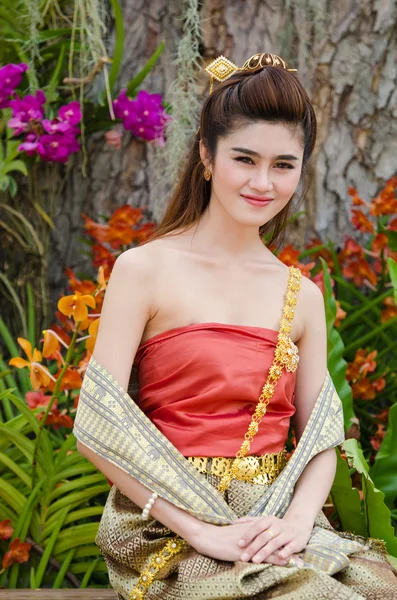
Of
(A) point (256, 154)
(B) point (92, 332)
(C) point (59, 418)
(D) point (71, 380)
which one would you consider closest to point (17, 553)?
(C) point (59, 418)

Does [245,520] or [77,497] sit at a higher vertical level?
[245,520]

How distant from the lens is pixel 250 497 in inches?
74.9

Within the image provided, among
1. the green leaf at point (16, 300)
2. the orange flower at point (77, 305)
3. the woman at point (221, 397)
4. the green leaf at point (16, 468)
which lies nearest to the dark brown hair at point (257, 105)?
the woman at point (221, 397)

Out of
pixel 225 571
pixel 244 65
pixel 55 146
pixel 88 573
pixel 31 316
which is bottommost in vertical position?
pixel 88 573

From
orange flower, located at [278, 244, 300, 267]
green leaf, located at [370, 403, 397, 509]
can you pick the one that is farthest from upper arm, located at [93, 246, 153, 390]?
orange flower, located at [278, 244, 300, 267]

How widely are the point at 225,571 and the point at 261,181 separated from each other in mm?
833

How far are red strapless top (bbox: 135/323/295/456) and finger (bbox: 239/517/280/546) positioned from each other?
0.56ft

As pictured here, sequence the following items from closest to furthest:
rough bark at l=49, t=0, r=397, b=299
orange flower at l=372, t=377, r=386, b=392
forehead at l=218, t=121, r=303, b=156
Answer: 1. forehead at l=218, t=121, r=303, b=156
2. orange flower at l=372, t=377, r=386, b=392
3. rough bark at l=49, t=0, r=397, b=299

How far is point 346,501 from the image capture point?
221 cm

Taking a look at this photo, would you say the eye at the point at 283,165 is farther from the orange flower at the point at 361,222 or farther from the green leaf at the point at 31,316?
the green leaf at the point at 31,316

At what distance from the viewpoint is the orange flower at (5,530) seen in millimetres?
2356

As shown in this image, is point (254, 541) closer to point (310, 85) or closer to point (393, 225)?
point (393, 225)

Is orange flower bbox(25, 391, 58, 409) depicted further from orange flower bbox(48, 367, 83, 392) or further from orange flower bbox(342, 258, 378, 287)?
orange flower bbox(342, 258, 378, 287)

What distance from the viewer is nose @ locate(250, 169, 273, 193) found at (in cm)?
188
